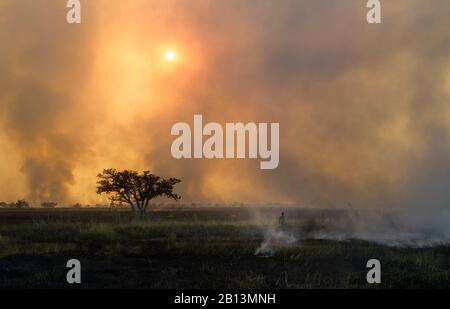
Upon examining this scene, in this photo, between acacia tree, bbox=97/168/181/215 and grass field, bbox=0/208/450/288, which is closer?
grass field, bbox=0/208/450/288

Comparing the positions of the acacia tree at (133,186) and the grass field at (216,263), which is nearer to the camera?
the grass field at (216,263)

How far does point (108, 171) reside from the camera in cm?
5634

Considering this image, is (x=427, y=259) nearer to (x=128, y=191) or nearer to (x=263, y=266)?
(x=263, y=266)

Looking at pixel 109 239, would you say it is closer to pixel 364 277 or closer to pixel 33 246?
pixel 33 246

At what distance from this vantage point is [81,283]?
16.2 meters

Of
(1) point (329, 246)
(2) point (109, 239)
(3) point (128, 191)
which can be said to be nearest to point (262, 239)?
(1) point (329, 246)

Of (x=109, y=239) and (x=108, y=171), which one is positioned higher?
(x=108, y=171)

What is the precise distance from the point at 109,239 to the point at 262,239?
8.99 meters

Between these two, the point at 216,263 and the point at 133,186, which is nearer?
the point at 216,263
